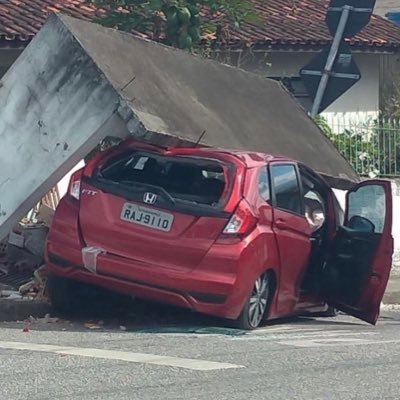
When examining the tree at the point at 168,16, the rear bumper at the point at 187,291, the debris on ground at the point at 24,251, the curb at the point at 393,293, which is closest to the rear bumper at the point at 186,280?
the rear bumper at the point at 187,291

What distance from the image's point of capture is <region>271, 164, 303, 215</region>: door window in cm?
1144

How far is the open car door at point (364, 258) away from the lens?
11.7 m

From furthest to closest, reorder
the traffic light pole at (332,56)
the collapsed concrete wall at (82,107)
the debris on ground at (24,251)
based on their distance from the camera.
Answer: the traffic light pole at (332,56) < the debris on ground at (24,251) < the collapsed concrete wall at (82,107)

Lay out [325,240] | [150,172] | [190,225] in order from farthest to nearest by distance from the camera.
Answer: [325,240]
[150,172]
[190,225]

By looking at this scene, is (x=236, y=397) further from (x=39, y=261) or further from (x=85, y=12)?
(x=85, y=12)

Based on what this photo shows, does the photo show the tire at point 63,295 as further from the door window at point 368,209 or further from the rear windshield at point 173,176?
the door window at point 368,209

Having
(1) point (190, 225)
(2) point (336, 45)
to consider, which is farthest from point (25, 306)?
(2) point (336, 45)

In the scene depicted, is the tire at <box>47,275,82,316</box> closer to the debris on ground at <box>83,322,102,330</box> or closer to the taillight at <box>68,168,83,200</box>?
the debris on ground at <box>83,322,102,330</box>

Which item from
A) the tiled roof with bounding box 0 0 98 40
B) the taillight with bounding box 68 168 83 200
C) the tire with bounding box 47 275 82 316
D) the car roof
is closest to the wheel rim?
the car roof

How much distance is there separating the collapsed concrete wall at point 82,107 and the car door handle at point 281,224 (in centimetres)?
108

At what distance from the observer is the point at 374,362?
9.16 m

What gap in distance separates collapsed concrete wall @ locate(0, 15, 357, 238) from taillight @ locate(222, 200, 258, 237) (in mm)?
979

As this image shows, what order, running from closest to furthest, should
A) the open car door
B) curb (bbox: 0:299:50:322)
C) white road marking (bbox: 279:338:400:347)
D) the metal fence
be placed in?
white road marking (bbox: 279:338:400:347), curb (bbox: 0:299:50:322), the open car door, the metal fence

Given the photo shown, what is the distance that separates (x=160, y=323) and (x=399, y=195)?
24.8 ft
